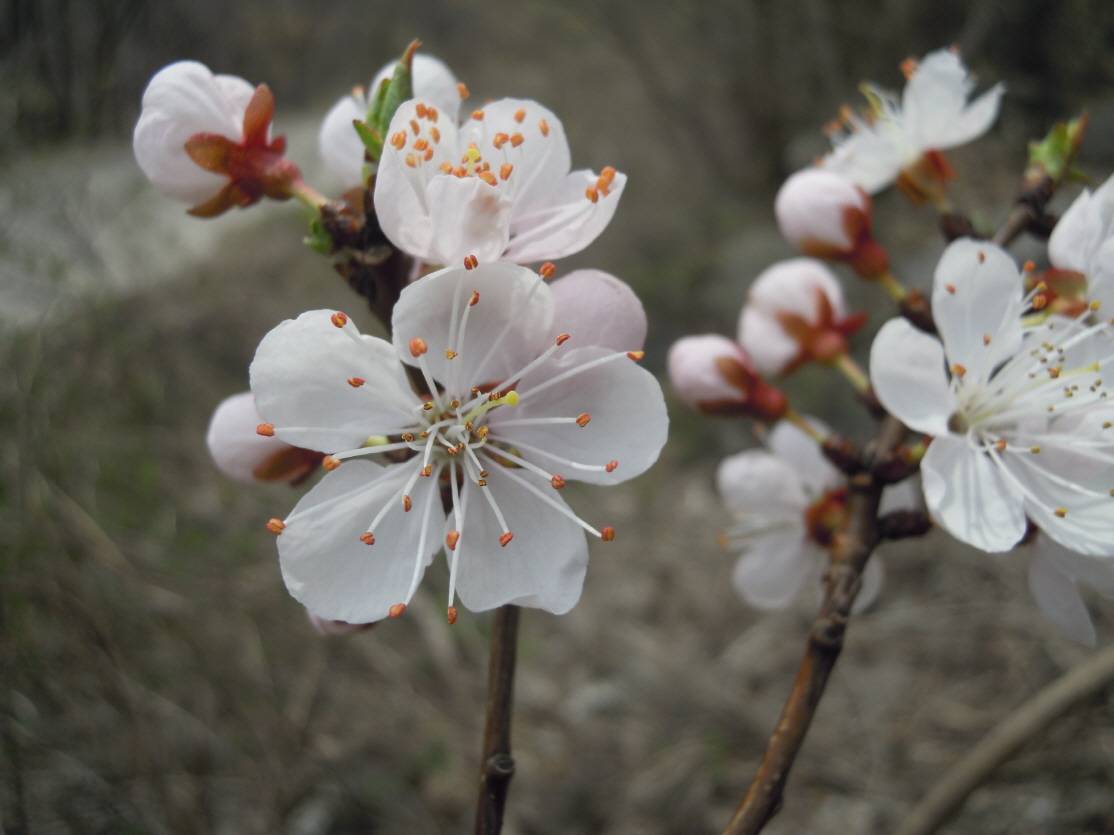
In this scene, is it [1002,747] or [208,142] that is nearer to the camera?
[208,142]

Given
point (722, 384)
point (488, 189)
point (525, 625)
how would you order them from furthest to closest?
1. point (525, 625)
2. point (722, 384)
3. point (488, 189)

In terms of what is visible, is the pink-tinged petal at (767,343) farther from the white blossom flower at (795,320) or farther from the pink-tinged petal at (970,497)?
the pink-tinged petal at (970,497)

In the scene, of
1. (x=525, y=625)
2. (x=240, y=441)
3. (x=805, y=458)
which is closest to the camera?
(x=240, y=441)

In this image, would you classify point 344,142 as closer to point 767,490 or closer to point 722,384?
point 722,384

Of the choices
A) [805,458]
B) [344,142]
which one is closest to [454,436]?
[344,142]

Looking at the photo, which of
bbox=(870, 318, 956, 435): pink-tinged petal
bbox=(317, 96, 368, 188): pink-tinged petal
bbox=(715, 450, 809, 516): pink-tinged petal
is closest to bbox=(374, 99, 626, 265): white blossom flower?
bbox=(317, 96, 368, 188): pink-tinged petal

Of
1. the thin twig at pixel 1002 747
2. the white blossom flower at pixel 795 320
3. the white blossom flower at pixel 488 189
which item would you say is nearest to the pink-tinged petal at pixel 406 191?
the white blossom flower at pixel 488 189
